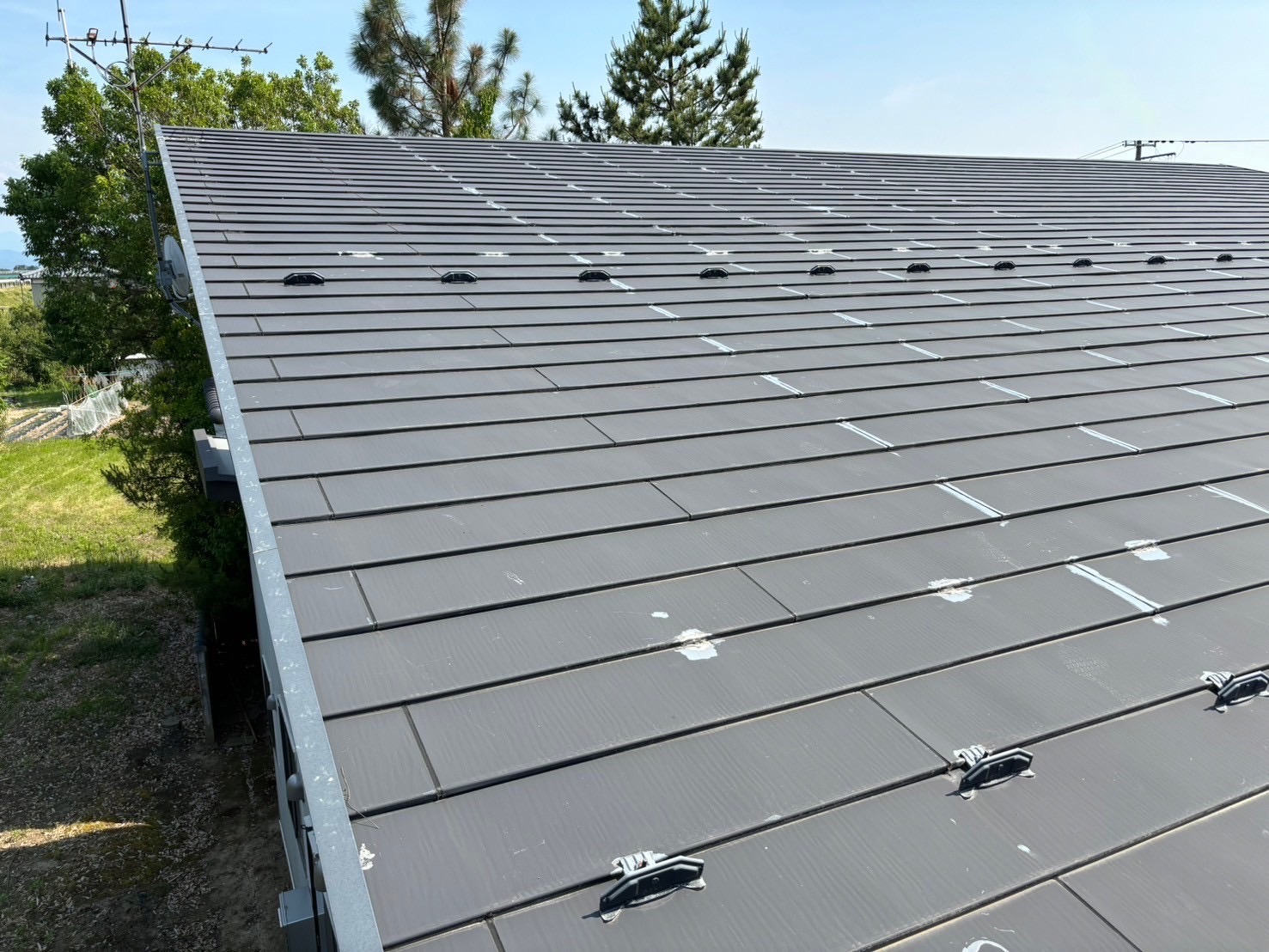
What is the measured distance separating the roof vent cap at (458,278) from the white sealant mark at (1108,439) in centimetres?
366

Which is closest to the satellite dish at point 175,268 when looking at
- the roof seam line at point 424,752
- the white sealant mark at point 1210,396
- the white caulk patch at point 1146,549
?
the roof seam line at point 424,752

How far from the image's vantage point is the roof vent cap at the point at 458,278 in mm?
5125

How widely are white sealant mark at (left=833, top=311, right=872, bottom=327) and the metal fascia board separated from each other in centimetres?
374

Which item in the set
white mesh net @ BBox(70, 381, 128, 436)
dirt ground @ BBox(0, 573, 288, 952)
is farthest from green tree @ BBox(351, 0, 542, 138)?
dirt ground @ BBox(0, 573, 288, 952)

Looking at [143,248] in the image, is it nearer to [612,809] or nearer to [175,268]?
[175,268]

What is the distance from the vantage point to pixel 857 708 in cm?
215

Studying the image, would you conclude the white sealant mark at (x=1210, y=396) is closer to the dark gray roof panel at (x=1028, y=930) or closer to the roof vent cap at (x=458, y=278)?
the dark gray roof panel at (x=1028, y=930)

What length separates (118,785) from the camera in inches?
313

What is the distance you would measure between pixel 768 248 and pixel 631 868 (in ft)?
19.2

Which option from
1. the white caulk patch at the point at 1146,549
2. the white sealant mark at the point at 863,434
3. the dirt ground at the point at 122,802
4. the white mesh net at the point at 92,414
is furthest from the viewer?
the white mesh net at the point at 92,414

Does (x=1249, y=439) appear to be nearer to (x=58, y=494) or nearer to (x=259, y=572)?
(x=259, y=572)

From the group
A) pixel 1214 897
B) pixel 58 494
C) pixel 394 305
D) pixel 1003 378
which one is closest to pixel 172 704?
pixel 394 305

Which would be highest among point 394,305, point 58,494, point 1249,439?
point 394,305

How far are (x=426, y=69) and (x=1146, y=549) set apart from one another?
90.0ft
